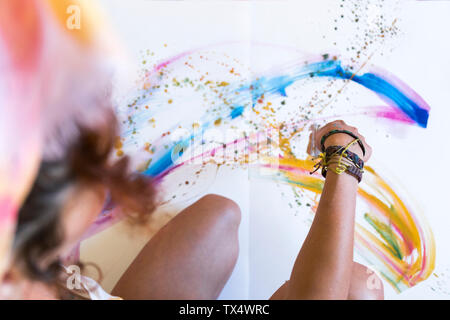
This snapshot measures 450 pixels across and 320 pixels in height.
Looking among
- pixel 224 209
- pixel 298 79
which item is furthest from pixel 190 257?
pixel 298 79

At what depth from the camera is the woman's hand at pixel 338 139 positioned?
65cm

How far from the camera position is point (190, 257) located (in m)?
0.63

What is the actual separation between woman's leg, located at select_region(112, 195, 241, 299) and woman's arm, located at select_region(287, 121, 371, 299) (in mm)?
146

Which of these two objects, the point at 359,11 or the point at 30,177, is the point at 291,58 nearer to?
the point at 359,11

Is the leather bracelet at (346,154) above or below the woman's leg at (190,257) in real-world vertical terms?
above

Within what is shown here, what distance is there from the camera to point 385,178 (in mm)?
739

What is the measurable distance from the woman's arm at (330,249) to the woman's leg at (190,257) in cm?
15

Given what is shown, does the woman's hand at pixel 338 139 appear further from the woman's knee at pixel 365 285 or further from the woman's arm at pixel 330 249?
the woman's knee at pixel 365 285

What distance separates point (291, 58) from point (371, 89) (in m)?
0.17

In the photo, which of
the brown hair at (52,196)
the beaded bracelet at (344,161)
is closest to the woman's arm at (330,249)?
the beaded bracelet at (344,161)

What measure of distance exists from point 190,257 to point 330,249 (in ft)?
0.76

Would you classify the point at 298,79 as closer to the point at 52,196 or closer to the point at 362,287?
the point at 362,287

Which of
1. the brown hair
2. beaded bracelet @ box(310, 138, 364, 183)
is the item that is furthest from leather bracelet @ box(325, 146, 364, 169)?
the brown hair
